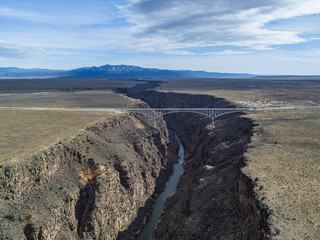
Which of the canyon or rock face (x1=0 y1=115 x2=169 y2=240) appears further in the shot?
rock face (x1=0 y1=115 x2=169 y2=240)

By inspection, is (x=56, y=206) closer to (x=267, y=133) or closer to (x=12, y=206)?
(x=12, y=206)

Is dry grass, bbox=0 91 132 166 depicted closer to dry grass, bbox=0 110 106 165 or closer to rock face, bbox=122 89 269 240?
dry grass, bbox=0 110 106 165

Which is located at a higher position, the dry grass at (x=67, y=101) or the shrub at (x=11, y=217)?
the dry grass at (x=67, y=101)

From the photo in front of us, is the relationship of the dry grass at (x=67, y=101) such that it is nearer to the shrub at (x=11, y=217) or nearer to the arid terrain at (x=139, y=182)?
the arid terrain at (x=139, y=182)

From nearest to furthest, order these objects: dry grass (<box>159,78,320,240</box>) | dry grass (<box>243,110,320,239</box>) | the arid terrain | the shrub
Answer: dry grass (<box>159,78,320,240</box>), dry grass (<box>243,110,320,239</box>), the shrub, the arid terrain

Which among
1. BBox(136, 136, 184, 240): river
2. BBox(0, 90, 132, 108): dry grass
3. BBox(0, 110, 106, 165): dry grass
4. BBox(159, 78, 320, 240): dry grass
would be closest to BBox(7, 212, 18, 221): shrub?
BBox(0, 110, 106, 165): dry grass

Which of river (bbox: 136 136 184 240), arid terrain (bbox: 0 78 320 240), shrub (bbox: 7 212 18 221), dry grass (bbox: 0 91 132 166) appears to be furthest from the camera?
river (bbox: 136 136 184 240)

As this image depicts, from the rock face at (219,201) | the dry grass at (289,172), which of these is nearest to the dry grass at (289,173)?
the dry grass at (289,172)

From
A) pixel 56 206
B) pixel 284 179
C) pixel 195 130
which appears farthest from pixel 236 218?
pixel 195 130

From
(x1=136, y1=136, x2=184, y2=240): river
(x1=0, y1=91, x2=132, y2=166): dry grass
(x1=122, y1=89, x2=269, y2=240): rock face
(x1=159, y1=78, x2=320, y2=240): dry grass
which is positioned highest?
(x1=0, y1=91, x2=132, y2=166): dry grass
